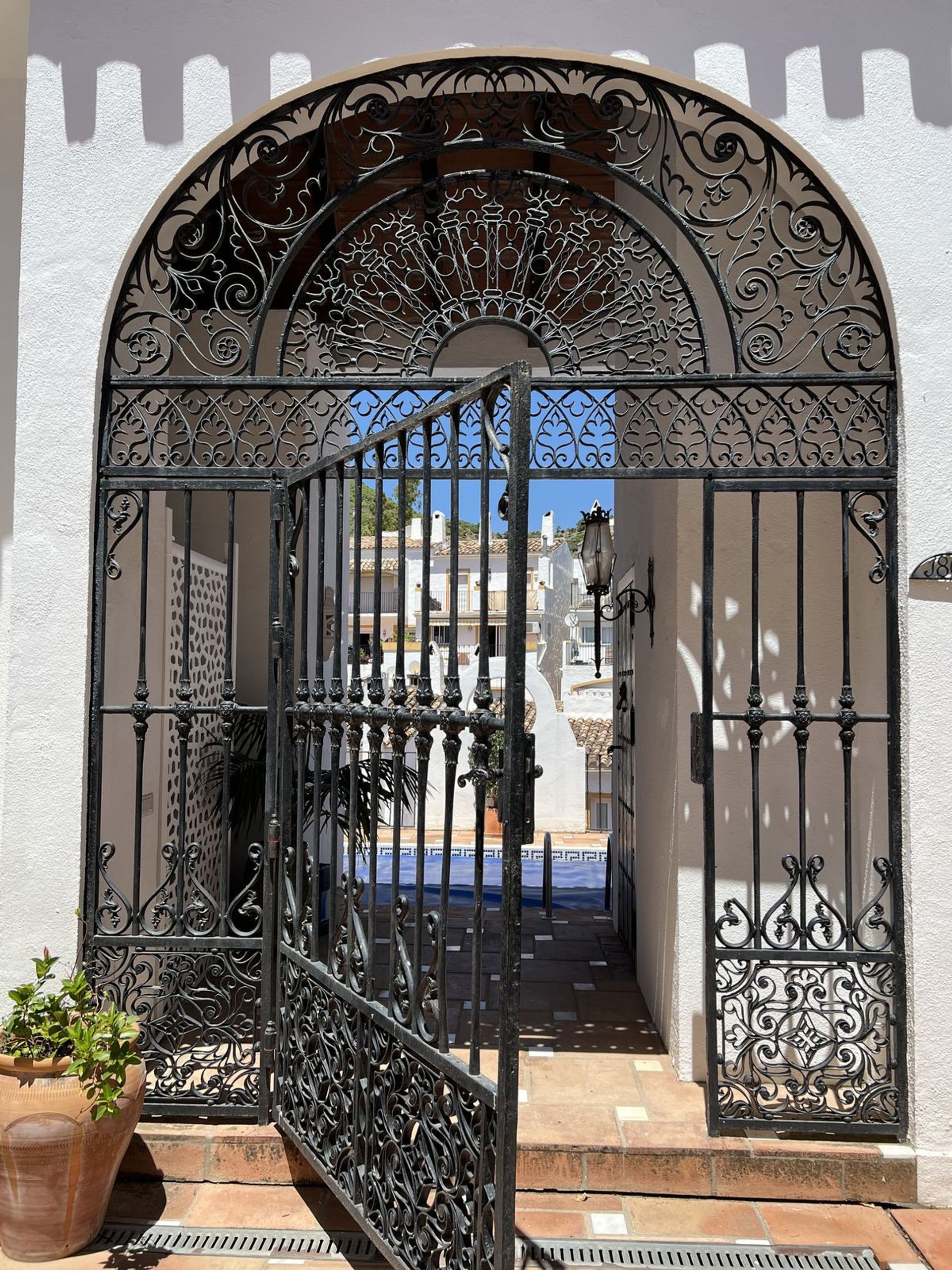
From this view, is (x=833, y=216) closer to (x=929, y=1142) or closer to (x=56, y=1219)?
(x=929, y=1142)

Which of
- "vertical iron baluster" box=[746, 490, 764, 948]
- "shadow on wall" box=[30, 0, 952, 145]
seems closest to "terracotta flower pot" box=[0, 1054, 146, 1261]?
"vertical iron baluster" box=[746, 490, 764, 948]

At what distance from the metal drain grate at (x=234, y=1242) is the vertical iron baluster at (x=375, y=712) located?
88 cm

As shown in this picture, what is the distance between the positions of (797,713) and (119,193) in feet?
9.63

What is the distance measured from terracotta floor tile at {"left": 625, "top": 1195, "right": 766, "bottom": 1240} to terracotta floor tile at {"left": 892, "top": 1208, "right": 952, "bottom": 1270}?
448mm

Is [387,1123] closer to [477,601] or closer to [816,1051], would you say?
[816,1051]

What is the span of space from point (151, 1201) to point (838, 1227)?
85.3 inches

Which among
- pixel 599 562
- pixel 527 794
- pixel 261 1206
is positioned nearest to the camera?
pixel 527 794

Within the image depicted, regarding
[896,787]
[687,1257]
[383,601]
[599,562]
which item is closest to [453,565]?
[896,787]

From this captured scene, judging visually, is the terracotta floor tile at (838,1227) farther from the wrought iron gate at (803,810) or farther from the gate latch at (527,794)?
the gate latch at (527,794)

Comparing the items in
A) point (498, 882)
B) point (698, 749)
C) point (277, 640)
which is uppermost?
point (277, 640)

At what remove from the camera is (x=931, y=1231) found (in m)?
3.08

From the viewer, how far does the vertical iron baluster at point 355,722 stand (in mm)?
2818

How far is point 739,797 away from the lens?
400cm

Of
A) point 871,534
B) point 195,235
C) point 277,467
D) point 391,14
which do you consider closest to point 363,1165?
point 277,467
